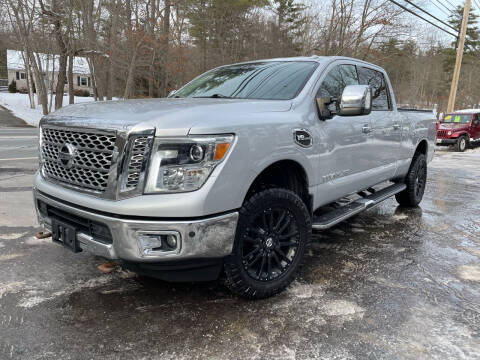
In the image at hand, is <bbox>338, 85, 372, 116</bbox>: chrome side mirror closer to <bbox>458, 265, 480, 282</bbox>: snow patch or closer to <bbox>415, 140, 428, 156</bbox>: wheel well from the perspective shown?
<bbox>458, 265, 480, 282</bbox>: snow patch

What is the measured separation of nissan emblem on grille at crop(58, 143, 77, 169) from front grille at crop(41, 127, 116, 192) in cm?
1

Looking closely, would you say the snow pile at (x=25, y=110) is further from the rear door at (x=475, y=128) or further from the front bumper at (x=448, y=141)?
the rear door at (x=475, y=128)

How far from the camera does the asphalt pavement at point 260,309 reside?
2375 mm

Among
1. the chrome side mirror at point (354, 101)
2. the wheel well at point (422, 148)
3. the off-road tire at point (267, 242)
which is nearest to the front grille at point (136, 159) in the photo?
the off-road tire at point (267, 242)

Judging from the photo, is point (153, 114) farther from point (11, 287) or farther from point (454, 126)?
point (454, 126)

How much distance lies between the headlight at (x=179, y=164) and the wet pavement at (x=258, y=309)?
37.5 inches

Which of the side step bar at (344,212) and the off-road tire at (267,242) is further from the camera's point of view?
the side step bar at (344,212)

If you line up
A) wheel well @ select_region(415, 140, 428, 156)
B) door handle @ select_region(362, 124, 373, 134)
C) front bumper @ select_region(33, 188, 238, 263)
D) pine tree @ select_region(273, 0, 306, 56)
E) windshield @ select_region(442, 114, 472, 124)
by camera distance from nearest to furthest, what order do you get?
1. front bumper @ select_region(33, 188, 238, 263)
2. door handle @ select_region(362, 124, 373, 134)
3. wheel well @ select_region(415, 140, 428, 156)
4. windshield @ select_region(442, 114, 472, 124)
5. pine tree @ select_region(273, 0, 306, 56)

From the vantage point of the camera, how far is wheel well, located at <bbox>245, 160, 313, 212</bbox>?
3029mm

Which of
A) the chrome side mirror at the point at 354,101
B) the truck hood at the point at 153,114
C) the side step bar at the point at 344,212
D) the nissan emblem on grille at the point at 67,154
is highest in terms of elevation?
the chrome side mirror at the point at 354,101

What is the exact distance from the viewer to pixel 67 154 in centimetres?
270

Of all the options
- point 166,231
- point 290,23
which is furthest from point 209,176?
point 290,23

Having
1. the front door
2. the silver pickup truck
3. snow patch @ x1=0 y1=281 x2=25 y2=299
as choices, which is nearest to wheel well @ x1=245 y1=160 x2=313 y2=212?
the silver pickup truck

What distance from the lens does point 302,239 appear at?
3.13 meters
